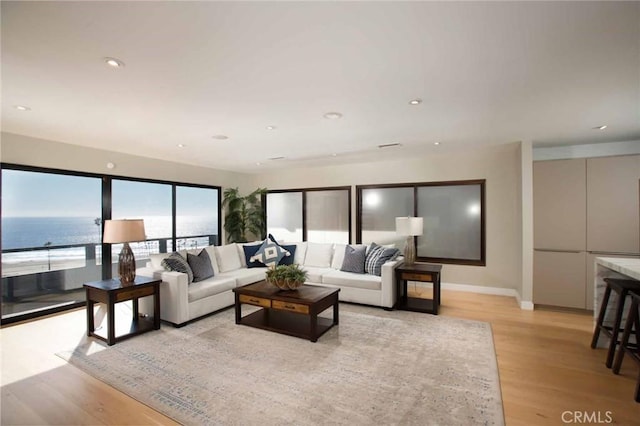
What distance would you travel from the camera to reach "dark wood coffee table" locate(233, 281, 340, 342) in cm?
321

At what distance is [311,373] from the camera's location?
2.51 meters

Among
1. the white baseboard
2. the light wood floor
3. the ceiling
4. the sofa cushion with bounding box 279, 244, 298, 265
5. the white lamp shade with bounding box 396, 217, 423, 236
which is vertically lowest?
the light wood floor

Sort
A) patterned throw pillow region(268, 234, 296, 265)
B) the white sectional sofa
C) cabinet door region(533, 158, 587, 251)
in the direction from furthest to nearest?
patterned throw pillow region(268, 234, 296, 265) → cabinet door region(533, 158, 587, 251) → the white sectional sofa

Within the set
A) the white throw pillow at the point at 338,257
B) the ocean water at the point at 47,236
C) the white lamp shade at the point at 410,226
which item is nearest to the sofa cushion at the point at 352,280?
the white throw pillow at the point at 338,257

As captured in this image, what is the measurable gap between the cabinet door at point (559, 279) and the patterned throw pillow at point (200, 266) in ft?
15.9

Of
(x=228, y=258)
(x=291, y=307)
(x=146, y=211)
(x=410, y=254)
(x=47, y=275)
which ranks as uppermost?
(x=146, y=211)

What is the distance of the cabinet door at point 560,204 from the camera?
3994mm

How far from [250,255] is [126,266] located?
2.07 meters

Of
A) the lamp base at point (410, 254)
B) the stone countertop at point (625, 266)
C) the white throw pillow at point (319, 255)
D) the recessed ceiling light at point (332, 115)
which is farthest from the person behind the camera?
the white throw pillow at point (319, 255)

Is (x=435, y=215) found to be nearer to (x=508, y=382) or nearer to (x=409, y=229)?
(x=409, y=229)

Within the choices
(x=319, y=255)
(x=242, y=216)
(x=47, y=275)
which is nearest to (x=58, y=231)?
(x=47, y=275)

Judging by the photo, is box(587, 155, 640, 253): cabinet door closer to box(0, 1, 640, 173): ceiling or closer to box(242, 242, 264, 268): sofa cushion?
box(0, 1, 640, 173): ceiling

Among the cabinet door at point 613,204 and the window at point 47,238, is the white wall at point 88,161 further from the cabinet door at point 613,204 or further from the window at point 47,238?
→ the cabinet door at point 613,204

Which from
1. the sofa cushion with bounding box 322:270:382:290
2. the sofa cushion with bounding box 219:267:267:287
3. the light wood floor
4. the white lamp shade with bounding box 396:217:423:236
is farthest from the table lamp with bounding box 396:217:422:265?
the sofa cushion with bounding box 219:267:267:287
